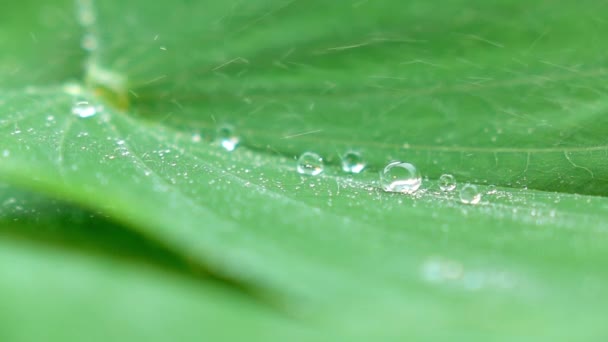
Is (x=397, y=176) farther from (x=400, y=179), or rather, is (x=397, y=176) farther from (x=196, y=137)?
(x=196, y=137)

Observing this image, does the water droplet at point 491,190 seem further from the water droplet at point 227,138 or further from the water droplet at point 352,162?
the water droplet at point 227,138

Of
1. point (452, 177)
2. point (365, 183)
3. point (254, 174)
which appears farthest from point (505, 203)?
point (254, 174)

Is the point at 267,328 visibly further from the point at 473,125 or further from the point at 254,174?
the point at 473,125

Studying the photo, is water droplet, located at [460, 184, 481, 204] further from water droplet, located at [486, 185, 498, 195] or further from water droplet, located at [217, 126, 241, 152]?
water droplet, located at [217, 126, 241, 152]

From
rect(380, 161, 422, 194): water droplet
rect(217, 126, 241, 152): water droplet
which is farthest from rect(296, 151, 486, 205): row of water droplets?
rect(217, 126, 241, 152): water droplet

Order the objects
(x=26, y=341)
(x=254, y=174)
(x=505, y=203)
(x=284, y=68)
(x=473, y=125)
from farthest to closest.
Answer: (x=284, y=68) → (x=473, y=125) → (x=254, y=174) → (x=505, y=203) → (x=26, y=341)

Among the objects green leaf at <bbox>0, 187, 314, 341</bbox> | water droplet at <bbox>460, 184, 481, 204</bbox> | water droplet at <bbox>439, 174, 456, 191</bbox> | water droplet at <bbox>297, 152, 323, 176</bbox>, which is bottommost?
green leaf at <bbox>0, 187, 314, 341</bbox>
